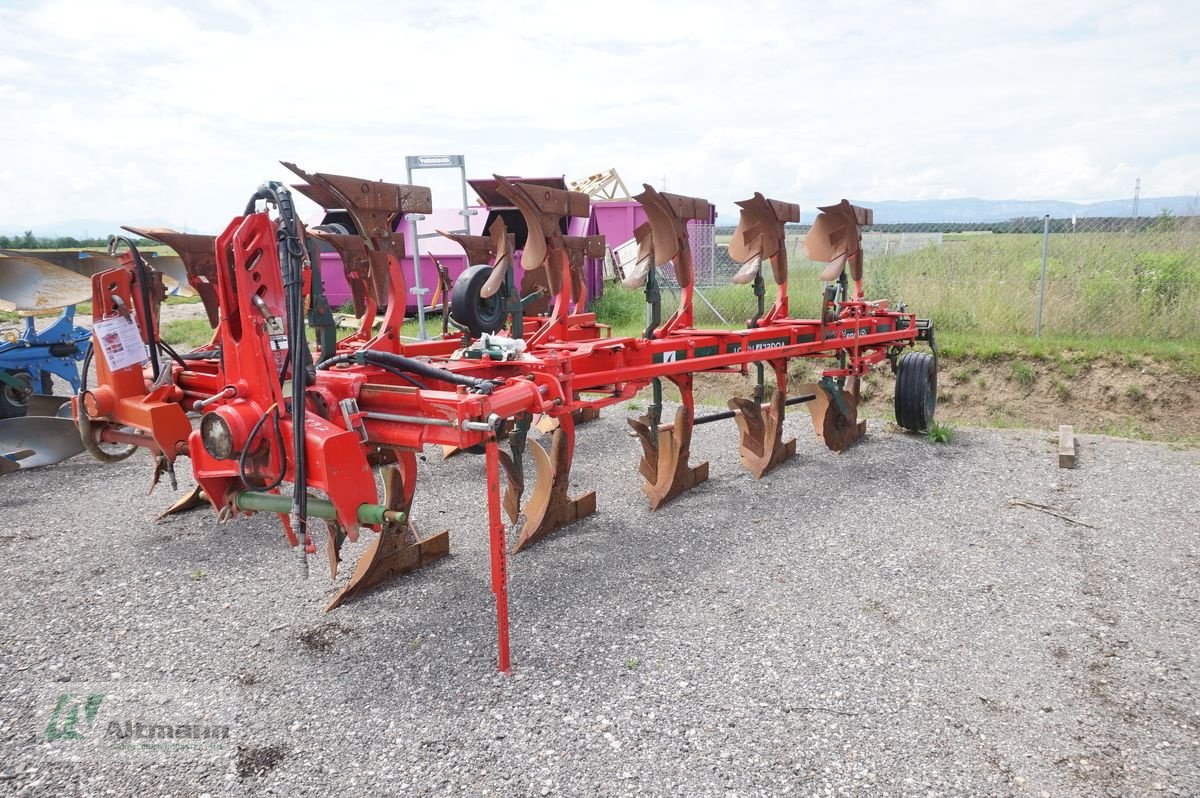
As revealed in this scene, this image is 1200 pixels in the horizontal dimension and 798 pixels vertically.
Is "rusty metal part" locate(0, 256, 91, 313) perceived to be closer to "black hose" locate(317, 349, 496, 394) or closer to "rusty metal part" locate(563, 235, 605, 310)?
"rusty metal part" locate(563, 235, 605, 310)

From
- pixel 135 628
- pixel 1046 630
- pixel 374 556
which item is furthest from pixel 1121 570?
pixel 135 628

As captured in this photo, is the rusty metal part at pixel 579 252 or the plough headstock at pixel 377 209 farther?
the rusty metal part at pixel 579 252

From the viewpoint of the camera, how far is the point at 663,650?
3027 mm

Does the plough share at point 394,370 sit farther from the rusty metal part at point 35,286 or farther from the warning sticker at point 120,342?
the rusty metal part at point 35,286

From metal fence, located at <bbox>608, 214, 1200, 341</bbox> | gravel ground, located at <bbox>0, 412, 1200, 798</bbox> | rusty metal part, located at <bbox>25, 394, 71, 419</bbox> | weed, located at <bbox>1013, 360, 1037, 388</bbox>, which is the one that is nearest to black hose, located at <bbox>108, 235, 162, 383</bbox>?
gravel ground, located at <bbox>0, 412, 1200, 798</bbox>

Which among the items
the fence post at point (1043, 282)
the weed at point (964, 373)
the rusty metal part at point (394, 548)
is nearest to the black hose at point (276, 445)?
the rusty metal part at point (394, 548)

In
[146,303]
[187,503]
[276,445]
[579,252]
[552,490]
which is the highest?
[579,252]

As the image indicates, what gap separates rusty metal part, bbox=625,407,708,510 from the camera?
4879 mm

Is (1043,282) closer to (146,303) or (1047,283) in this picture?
(1047,283)

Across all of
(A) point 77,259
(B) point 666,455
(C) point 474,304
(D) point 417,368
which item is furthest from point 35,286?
(B) point 666,455

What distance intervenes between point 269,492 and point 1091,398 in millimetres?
8335

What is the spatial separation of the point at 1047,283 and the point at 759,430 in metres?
6.63

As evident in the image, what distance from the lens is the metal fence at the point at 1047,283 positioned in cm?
898

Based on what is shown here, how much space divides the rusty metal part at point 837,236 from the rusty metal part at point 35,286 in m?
5.58
